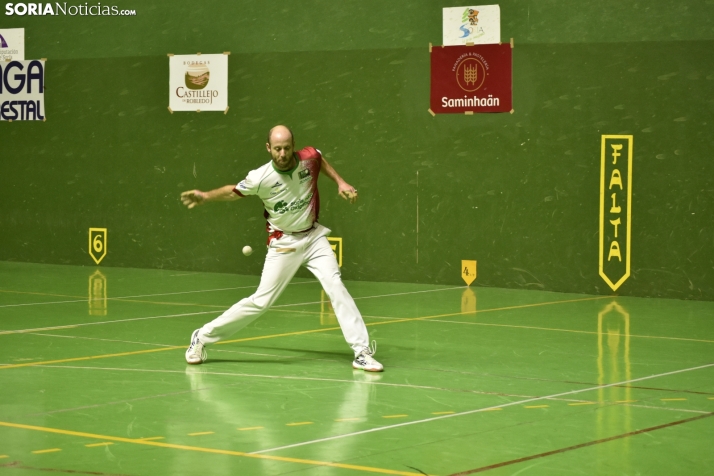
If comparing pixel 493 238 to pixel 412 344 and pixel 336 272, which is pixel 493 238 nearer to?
pixel 412 344

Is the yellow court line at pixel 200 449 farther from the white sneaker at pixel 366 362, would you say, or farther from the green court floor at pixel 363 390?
the white sneaker at pixel 366 362

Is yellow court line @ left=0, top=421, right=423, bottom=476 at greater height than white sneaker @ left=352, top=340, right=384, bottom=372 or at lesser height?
lesser

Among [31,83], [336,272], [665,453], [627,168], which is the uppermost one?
[31,83]

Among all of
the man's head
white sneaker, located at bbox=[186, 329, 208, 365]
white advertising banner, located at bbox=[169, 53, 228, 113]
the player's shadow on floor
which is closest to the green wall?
white advertising banner, located at bbox=[169, 53, 228, 113]

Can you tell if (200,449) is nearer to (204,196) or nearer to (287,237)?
(204,196)

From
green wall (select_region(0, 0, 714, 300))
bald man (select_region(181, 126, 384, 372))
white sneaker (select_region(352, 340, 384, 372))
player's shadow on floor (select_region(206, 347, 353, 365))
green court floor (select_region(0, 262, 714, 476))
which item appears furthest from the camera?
green wall (select_region(0, 0, 714, 300))

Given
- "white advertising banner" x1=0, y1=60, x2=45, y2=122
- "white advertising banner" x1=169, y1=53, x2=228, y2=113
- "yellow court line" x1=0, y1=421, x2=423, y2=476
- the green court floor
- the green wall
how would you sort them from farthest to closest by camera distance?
"white advertising banner" x1=0, y1=60, x2=45, y2=122 < "white advertising banner" x1=169, y1=53, x2=228, y2=113 < the green wall < the green court floor < "yellow court line" x1=0, y1=421, x2=423, y2=476

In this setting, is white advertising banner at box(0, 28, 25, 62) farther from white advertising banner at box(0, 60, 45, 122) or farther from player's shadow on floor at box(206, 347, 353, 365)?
player's shadow on floor at box(206, 347, 353, 365)

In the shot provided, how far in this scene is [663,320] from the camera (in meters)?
12.2

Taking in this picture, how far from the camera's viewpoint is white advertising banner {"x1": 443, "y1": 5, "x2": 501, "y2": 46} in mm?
15125

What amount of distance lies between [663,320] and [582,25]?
423 centimetres

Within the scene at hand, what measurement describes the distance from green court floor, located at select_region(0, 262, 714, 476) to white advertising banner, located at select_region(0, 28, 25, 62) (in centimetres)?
619

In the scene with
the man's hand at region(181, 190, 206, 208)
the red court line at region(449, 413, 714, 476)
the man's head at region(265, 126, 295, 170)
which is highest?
the man's head at region(265, 126, 295, 170)

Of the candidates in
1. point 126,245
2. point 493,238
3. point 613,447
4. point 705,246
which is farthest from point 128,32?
point 613,447
